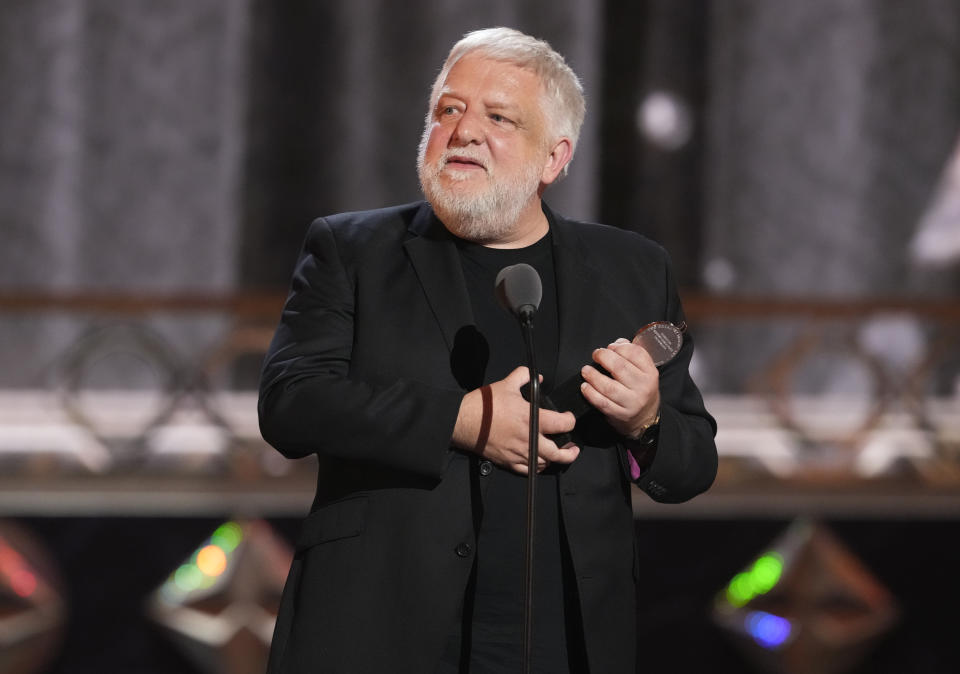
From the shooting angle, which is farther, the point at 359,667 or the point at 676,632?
the point at 676,632

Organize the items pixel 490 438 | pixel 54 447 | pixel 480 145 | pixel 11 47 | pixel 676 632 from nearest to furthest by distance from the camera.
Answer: pixel 490 438 < pixel 480 145 < pixel 676 632 < pixel 54 447 < pixel 11 47

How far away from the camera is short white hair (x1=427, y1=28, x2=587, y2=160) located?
182 cm

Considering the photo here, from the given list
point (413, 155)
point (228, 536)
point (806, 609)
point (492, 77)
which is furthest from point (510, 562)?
point (413, 155)

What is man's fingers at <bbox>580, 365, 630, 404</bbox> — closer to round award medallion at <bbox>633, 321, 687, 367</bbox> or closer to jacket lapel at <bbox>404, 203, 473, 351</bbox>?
round award medallion at <bbox>633, 321, 687, 367</bbox>

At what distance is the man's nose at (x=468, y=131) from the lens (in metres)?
1.78

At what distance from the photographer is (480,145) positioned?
70.4 inches

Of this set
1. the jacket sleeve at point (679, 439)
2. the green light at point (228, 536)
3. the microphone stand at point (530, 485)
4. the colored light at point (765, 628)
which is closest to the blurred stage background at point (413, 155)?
the colored light at point (765, 628)

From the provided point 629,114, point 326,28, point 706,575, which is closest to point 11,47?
point 326,28

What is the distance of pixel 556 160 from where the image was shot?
1.90 metres

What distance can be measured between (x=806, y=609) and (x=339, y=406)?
9.57 ft

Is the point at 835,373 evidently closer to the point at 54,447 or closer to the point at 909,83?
the point at 909,83

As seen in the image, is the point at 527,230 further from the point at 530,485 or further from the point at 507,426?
the point at 530,485

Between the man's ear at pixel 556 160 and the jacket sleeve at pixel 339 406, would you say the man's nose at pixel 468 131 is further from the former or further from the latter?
the jacket sleeve at pixel 339 406

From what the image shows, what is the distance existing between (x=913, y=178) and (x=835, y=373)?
1229mm
